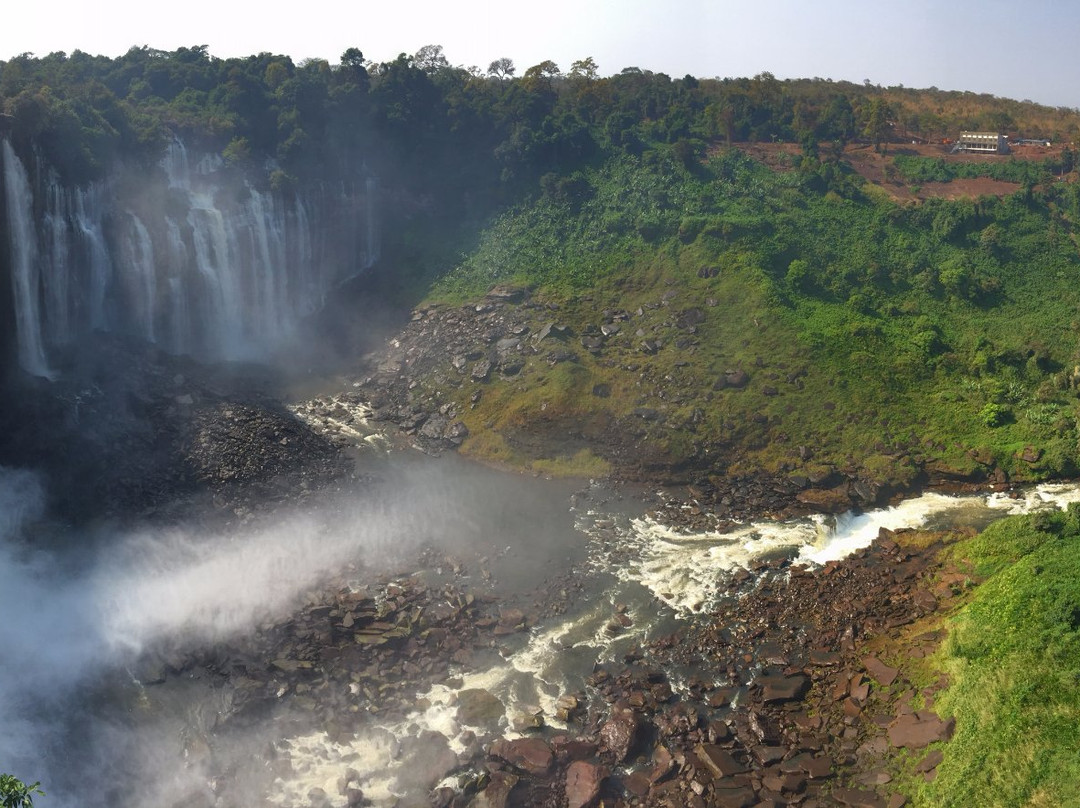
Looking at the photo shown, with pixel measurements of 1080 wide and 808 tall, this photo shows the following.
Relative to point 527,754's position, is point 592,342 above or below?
above

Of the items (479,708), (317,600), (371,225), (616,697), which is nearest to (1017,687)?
(616,697)

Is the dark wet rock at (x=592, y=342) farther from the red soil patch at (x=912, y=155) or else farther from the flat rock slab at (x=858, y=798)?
the flat rock slab at (x=858, y=798)

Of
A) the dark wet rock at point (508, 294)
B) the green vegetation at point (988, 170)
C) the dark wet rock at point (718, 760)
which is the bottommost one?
the dark wet rock at point (718, 760)

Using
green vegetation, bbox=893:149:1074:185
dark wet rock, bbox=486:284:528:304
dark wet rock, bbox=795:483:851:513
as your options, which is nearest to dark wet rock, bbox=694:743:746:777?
dark wet rock, bbox=795:483:851:513

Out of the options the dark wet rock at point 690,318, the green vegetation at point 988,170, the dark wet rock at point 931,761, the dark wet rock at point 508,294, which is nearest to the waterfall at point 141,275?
the dark wet rock at point 508,294

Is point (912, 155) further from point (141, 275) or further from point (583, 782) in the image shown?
point (583, 782)

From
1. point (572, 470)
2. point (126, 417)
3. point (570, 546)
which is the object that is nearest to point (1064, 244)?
point (572, 470)
